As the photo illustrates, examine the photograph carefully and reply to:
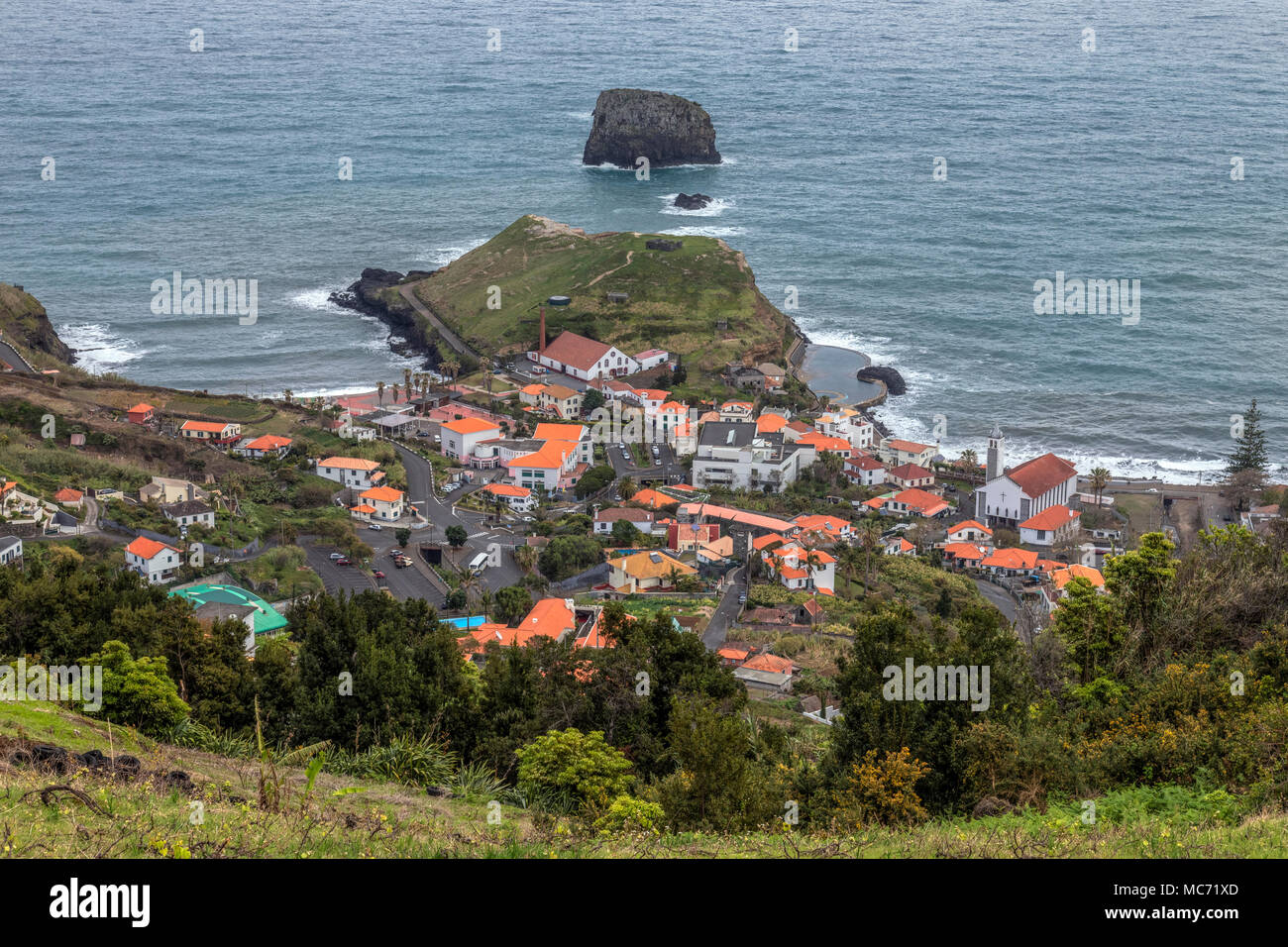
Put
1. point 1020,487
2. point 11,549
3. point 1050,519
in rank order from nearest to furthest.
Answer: point 11,549 < point 1050,519 < point 1020,487

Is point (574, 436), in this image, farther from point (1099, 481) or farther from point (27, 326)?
point (27, 326)

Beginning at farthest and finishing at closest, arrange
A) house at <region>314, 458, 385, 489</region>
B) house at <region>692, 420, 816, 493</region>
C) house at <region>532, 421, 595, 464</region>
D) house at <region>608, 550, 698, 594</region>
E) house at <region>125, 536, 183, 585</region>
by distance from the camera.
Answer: house at <region>532, 421, 595, 464</region> → house at <region>692, 420, 816, 493</region> → house at <region>314, 458, 385, 489</region> → house at <region>608, 550, 698, 594</region> → house at <region>125, 536, 183, 585</region>

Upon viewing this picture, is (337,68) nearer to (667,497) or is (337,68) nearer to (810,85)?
(810,85)

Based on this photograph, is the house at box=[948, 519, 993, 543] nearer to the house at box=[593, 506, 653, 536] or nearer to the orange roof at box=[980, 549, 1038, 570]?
the orange roof at box=[980, 549, 1038, 570]

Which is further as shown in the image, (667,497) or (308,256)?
(308,256)

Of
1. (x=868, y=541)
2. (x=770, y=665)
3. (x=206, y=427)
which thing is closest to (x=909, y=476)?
(x=868, y=541)

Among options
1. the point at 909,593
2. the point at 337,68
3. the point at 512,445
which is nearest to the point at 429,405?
the point at 512,445

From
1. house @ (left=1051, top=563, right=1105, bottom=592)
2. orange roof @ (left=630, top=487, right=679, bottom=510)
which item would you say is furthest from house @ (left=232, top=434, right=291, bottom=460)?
house @ (left=1051, top=563, right=1105, bottom=592)
